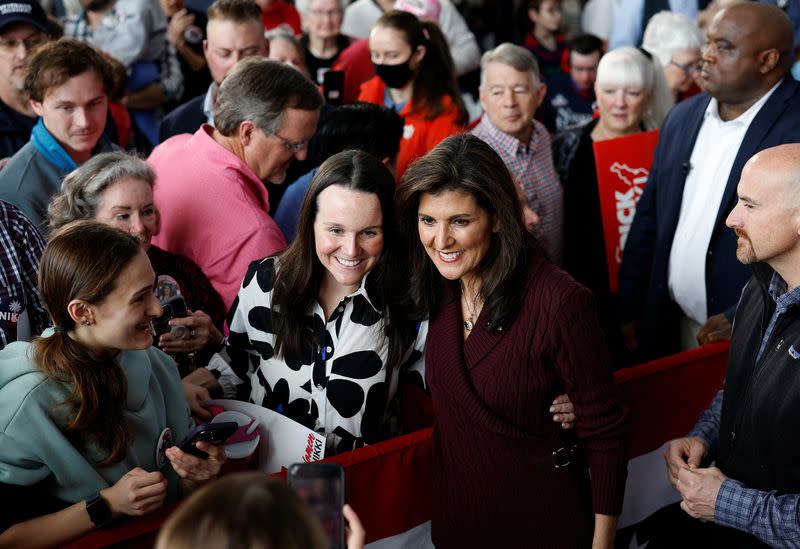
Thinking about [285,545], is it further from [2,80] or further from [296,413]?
[2,80]

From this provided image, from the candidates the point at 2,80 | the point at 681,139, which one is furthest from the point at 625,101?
the point at 2,80

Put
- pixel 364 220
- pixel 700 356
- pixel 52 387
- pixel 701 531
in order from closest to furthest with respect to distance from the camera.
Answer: pixel 52 387, pixel 364 220, pixel 701 531, pixel 700 356

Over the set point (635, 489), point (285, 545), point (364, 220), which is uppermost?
point (364, 220)

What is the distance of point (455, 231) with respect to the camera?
2.44 meters

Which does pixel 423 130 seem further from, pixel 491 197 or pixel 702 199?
pixel 491 197

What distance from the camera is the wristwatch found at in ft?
7.25

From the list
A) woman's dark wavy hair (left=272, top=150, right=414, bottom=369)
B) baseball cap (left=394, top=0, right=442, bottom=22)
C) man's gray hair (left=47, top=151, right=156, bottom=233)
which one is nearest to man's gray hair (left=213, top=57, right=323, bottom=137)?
man's gray hair (left=47, top=151, right=156, bottom=233)

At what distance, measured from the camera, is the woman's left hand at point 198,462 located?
2387mm

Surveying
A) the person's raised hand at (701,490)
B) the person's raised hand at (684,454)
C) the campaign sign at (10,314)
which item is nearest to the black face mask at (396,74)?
the campaign sign at (10,314)

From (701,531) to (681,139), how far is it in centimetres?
174

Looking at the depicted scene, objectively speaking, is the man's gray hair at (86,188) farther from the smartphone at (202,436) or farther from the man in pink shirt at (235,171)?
the smartphone at (202,436)

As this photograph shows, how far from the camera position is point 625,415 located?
238cm

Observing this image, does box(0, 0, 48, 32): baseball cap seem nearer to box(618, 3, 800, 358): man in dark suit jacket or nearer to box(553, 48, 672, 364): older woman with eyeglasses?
box(553, 48, 672, 364): older woman with eyeglasses

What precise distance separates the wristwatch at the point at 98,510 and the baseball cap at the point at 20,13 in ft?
8.21
